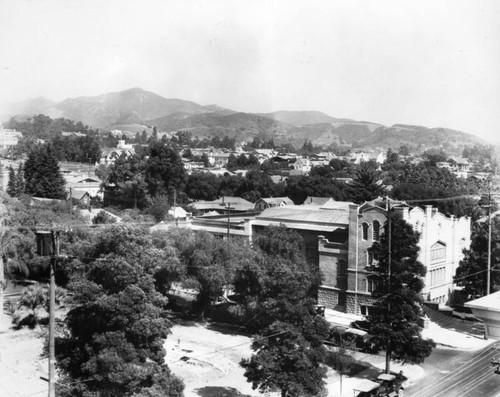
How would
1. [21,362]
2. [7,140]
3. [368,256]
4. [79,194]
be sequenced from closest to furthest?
[21,362] < [368,256] < [79,194] < [7,140]

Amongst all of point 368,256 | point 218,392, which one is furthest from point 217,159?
point 218,392

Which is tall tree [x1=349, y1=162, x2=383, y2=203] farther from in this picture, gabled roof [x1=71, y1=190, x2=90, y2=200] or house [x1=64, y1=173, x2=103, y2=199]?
gabled roof [x1=71, y1=190, x2=90, y2=200]

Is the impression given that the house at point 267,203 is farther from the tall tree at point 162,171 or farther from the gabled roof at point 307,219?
the gabled roof at point 307,219

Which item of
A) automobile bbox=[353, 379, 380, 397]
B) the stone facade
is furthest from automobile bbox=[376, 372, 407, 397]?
the stone facade

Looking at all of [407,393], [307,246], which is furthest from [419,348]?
[307,246]

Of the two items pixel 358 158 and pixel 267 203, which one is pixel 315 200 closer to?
pixel 267 203

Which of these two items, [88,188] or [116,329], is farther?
[88,188]
